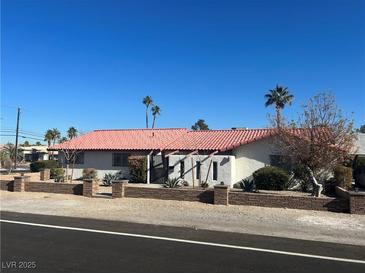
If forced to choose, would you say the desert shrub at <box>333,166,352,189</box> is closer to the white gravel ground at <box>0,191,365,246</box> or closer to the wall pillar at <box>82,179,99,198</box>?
the white gravel ground at <box>0,191,365,246</box>

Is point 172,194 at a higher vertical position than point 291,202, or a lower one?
higher

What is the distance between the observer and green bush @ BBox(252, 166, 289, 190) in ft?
75.4

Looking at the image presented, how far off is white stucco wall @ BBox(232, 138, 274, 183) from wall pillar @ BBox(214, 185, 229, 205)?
987 centimetres

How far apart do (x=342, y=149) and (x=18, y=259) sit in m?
14.6

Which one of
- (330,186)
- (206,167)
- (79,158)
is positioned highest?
(79,158)

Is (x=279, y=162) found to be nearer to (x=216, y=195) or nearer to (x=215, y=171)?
(x=215, y=171)

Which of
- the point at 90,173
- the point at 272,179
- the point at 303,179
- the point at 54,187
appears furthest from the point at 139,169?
the point at 303,179

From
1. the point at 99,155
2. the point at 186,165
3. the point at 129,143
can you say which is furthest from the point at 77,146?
the point at 186,165

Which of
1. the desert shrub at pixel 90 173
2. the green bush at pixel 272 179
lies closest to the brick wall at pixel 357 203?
the green bush at pixel 272 179

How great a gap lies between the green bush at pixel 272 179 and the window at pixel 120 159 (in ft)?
36.0

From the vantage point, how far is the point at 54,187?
19.7 m

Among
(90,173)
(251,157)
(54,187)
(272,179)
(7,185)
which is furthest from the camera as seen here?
(90,173)

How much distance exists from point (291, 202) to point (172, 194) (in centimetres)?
487

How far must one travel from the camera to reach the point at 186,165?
26.5 metres
